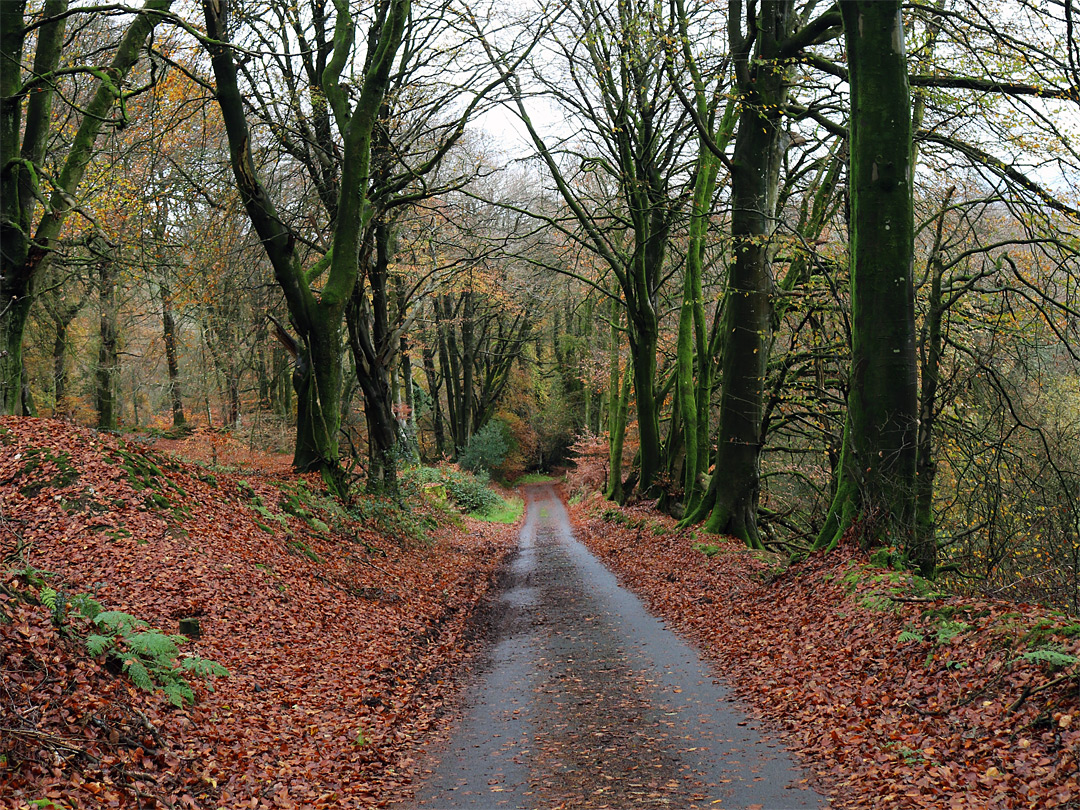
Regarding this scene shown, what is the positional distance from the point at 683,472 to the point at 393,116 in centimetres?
1147

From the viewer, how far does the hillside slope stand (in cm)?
435

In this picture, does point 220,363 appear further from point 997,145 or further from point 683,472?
point 997,145

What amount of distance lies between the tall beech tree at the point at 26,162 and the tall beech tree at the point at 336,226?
205 cm

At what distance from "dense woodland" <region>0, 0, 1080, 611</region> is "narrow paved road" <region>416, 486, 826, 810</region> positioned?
282 cm

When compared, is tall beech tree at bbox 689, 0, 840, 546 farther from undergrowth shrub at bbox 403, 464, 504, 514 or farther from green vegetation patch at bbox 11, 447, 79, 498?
undergrowth shrub at bbox 403, 464, 504, 514

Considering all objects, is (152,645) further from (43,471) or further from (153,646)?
(43,471)

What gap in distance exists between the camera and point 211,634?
6754mm

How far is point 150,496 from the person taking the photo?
8883mm

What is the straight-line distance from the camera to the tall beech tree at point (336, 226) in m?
12.1

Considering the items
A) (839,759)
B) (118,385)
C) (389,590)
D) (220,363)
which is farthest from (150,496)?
(118,385)

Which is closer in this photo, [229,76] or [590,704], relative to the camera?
[590,704]

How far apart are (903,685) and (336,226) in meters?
11.6

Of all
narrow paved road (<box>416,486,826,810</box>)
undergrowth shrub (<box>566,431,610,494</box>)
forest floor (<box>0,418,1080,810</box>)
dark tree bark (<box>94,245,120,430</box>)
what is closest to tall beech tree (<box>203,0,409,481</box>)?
forest floor (<box>0,418,1080,810</box>)

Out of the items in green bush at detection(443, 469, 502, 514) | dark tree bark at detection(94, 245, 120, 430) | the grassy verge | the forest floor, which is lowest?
the grassy verge
